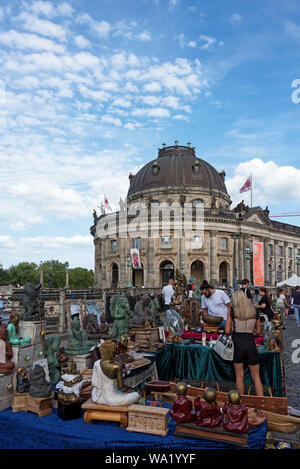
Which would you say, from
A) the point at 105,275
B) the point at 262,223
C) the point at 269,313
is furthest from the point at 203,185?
the point at 269,313

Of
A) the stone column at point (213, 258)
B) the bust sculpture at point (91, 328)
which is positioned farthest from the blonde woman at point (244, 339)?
the stone column at point (213, 258)

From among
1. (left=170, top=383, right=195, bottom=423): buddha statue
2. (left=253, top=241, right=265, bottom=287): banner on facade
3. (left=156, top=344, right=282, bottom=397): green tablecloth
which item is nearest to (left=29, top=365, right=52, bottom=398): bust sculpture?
(left=170, top=383, right=195, bottom=423): buddha statue

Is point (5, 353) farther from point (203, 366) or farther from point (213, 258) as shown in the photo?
point (213, 258)

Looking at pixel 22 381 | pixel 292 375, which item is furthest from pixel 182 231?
pixel 22 381

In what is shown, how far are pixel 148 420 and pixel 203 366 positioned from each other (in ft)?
9.63

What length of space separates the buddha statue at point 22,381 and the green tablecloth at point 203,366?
281cm

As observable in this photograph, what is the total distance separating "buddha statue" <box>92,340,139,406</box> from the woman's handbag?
7.22ft

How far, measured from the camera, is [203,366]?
6828mm

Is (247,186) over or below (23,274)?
over

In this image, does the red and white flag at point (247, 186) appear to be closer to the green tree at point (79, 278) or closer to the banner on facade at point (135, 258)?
the banner on facade at point (135, 258)

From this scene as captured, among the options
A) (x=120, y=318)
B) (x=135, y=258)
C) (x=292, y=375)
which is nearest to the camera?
(x=120, y=318)

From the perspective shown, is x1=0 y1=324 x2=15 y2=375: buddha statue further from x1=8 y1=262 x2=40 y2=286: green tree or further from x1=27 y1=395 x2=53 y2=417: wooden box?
x1=8 y1=262 x2=40 y2=286: green tree

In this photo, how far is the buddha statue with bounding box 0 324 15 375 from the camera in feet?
17.0
